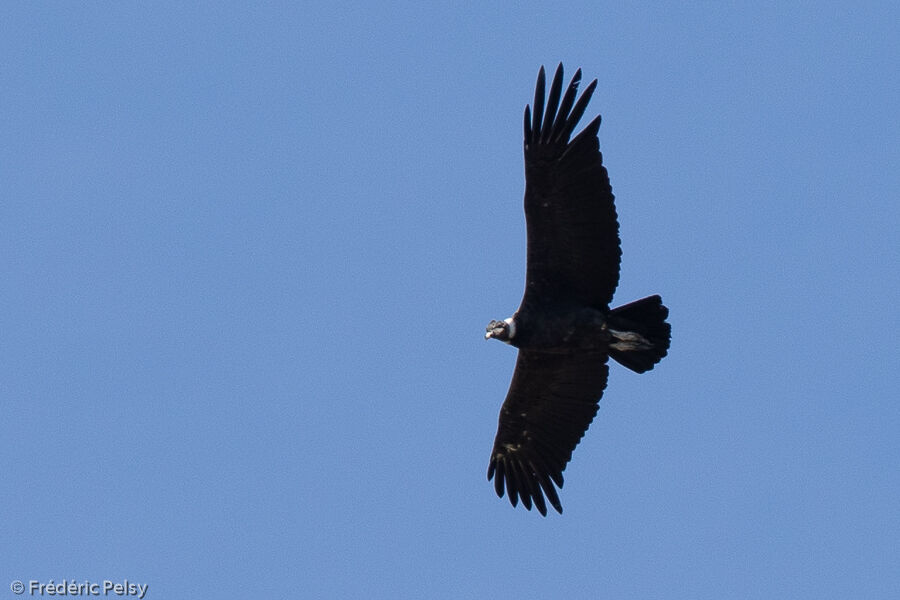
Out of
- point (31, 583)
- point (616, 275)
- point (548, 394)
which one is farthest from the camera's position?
point (548, 394)

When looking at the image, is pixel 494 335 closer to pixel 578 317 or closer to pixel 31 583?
pixel 578 317

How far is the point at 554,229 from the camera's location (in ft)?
58.3

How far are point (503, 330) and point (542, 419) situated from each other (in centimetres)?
179

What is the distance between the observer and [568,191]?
17438 mm

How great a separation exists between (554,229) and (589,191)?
27.2 inches

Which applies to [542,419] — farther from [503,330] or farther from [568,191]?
[568,191]

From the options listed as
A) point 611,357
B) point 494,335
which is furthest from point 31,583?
point 611,357

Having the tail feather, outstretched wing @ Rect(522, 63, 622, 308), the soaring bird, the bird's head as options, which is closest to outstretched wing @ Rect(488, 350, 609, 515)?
the soaring bird

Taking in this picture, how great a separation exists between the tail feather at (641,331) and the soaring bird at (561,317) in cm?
1

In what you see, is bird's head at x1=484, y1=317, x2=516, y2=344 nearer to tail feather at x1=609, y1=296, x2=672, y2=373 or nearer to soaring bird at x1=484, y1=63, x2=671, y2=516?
soaring bird at x1=484, y1=63, x2=671, y2=516

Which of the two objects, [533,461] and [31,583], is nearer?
[31,583]

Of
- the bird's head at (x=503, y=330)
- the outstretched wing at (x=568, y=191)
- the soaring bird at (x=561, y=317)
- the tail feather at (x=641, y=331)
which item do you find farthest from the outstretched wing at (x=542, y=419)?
the outstretched wing at (x=568, y=191)

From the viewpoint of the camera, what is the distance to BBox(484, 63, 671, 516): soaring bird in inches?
686

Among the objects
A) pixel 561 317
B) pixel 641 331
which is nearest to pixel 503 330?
pixel 561 317
